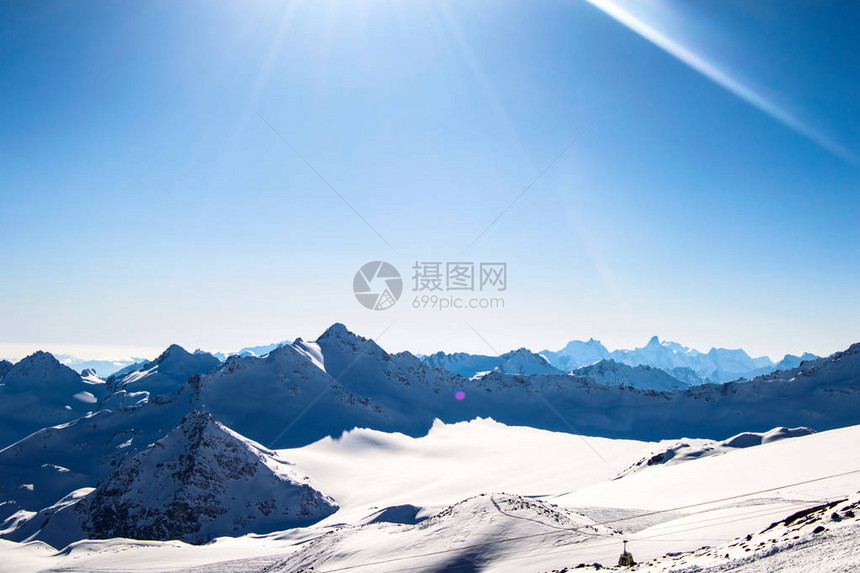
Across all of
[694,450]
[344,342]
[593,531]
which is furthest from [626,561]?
[344,342]

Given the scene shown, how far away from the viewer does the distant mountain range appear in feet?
225

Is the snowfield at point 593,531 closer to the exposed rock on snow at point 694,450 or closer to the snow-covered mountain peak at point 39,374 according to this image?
the exposed rock on snow at point 694,450

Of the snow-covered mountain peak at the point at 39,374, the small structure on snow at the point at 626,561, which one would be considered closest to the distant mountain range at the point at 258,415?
the snow-covered mountain peak at the point at 39,374

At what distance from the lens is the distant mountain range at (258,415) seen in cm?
6869

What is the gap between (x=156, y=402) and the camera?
126750mm

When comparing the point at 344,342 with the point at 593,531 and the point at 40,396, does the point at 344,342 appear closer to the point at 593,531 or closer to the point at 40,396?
the point at 40,396

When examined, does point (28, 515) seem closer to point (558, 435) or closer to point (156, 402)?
point (156, 402)

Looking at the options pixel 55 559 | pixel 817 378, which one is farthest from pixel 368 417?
pixel 817 378

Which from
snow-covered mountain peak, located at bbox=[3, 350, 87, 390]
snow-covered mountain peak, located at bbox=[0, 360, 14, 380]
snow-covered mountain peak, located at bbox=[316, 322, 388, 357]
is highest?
snow-covered mountain peak, located at bbox=[0, 360, 14, 380]

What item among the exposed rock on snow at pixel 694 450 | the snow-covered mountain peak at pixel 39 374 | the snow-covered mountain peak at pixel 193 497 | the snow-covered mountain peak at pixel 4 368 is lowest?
the exposed rock on snow at pixel 694 450

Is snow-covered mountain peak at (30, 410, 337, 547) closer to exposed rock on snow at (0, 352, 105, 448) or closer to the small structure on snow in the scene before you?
the small structure on snow

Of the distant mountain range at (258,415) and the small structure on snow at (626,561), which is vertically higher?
the distant mountain range at (258,415)

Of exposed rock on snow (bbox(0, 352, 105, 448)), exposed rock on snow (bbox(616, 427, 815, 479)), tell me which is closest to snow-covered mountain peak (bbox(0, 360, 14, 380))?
exposed rock on snow (bbox(0, 352, 105, 448))

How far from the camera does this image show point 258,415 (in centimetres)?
11619
